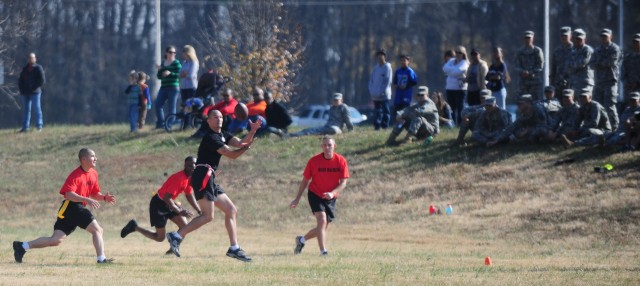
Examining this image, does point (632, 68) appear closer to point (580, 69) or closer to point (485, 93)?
point (580, 69)

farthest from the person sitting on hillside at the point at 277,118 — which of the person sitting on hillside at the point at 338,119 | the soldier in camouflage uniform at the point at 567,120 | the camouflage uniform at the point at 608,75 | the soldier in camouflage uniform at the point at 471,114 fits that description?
the camouflage uniform at the point at 608,75

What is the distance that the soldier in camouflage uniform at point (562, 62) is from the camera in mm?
25703

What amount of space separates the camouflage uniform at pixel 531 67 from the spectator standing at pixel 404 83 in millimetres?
3284

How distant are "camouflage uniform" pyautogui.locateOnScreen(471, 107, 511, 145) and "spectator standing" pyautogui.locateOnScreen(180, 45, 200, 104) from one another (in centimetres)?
823

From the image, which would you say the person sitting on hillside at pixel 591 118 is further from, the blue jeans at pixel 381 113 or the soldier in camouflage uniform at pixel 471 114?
the blue jeans at pixel 381 113

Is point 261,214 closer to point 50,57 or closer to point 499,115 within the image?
point 499,115

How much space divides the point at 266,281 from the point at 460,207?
11.5 m

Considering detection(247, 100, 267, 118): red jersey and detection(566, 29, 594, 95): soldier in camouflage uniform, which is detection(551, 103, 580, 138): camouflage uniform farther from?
detection(247, 100, 267, 118): red jersey

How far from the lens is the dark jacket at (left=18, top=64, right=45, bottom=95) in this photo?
33531 mm

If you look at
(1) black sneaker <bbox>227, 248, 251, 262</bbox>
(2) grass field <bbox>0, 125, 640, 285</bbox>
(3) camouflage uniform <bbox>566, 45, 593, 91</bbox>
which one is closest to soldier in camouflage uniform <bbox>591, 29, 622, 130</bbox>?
(3) camouflage uniform <bbox>566, 45, 593, 91</bbox>

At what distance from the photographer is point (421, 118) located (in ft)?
92.8

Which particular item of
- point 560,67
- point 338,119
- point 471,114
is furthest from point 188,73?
point 560,67

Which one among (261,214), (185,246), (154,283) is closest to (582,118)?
(261,214)

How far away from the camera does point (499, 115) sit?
26.4 metres
